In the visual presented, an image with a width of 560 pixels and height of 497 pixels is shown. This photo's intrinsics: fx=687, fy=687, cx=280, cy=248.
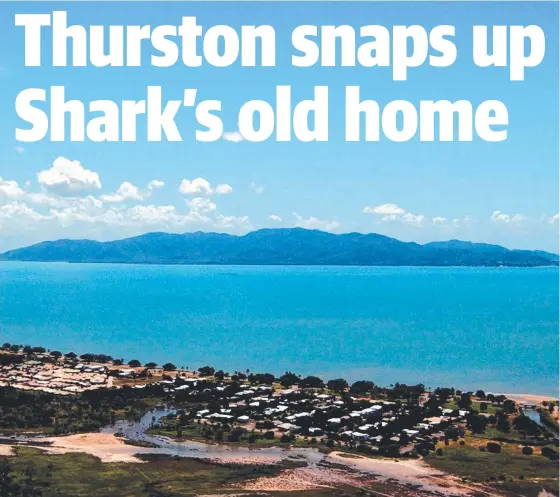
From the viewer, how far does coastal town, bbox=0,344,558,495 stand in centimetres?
2741

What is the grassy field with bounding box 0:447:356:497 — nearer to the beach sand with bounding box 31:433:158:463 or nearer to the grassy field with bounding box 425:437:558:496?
the beach sand with bounding box 31:433:158:463

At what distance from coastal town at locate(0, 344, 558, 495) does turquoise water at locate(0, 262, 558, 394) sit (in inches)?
426

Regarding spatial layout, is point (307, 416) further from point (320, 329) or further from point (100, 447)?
point (320, 329)

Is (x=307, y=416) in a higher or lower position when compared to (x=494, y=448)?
higher

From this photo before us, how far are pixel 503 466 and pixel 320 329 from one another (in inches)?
2154

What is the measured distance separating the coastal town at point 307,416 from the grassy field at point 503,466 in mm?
45

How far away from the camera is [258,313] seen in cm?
10019

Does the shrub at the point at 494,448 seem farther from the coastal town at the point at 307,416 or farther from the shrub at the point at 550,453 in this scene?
the shrub at the point at 550,453

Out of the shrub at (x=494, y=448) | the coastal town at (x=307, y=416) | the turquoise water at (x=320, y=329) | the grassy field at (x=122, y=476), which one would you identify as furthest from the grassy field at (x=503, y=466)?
the turquoise water at (x=320, y=329)

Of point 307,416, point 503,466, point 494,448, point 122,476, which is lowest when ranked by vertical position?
point 503,466

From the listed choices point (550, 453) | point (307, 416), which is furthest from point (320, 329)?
point (550, 453)

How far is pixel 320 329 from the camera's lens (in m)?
80.4

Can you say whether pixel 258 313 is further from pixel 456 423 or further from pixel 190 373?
pixel 456 423

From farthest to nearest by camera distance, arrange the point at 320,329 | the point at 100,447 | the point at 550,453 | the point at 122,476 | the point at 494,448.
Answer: the point at 320,329 → the point at 494,448 → the point at 100,447 → the point at 550,453 → the point at 122,476
